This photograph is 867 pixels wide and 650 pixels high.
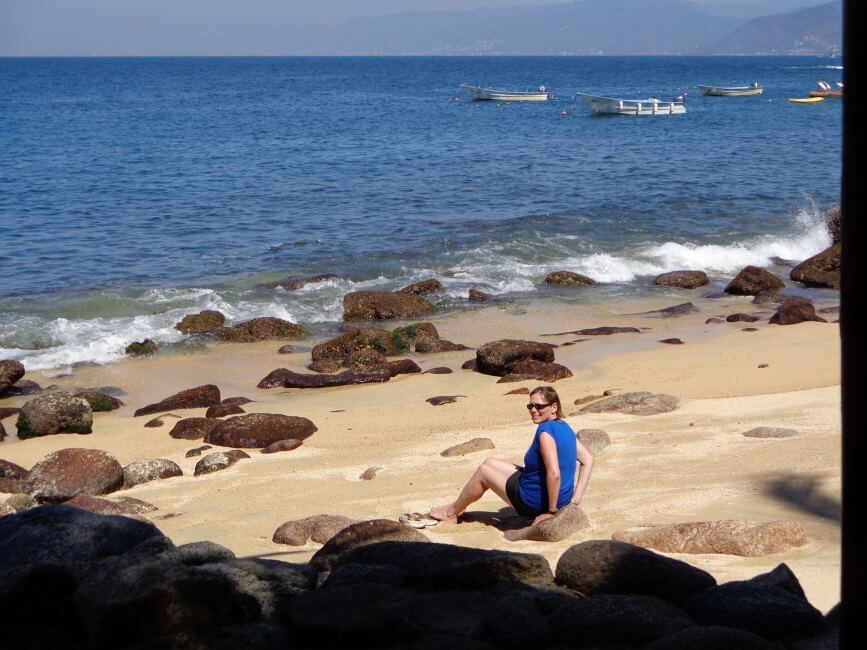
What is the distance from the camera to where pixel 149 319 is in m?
17.9

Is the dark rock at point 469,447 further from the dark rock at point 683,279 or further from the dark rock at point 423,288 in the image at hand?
the dark rock at point 683,279

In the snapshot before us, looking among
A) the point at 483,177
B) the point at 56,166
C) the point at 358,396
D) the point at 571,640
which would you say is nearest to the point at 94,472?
Answer: the point at 358,396

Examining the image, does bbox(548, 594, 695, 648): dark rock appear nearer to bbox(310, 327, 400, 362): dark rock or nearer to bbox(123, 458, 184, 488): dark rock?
bbox(123, 458, 184, 488): dark rock

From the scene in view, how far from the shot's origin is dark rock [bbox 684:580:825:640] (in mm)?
4258

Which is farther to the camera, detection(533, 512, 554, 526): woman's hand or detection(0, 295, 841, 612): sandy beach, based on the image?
detection(0, 295, 841, 612): sandy beach

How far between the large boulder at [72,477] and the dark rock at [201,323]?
761 centimetres

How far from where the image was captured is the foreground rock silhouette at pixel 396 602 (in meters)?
4.16

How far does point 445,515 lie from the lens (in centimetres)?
754

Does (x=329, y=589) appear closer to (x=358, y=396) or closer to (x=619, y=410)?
(x=619, y=410)

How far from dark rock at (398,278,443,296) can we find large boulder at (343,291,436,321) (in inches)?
39.2

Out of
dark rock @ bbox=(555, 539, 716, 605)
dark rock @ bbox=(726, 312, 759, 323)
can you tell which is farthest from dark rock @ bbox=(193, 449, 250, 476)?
dark rock @ bbox=(726, 312, 759, 323)

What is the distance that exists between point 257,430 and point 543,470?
3970mm

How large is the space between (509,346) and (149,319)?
23.2 feet

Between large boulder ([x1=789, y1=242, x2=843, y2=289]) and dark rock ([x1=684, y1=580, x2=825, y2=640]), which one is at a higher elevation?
dark rock ([x1=684, y1=580, x2=825, y2=640])
